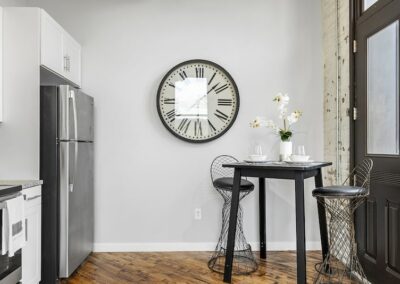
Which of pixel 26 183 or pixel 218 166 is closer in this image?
pixel 26 183

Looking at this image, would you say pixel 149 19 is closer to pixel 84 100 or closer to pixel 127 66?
pixel 127 66

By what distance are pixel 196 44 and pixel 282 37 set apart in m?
0.95

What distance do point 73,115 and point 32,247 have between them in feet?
3.58

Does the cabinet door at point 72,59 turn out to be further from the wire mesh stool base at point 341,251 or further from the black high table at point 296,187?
the wire mesh stool base at point 341,251

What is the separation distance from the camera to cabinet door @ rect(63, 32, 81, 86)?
10.7ft

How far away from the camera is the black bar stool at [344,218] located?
243 cm

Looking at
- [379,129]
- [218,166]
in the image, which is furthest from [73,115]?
[379,129]

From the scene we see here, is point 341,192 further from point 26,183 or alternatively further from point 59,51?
point 59,51

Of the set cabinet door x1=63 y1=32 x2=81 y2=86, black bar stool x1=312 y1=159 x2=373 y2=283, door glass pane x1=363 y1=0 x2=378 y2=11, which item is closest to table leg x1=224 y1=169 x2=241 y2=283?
black bar stool x1=312 y1=159 x2=373 y2=283

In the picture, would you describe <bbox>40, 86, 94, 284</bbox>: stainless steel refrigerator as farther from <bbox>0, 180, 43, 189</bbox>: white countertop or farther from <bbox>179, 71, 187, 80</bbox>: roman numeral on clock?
<bbox>179, 71, 187, 80</bbox>: roman numeral on clock

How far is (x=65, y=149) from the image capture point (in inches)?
111

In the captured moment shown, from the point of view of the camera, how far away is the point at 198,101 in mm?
3760

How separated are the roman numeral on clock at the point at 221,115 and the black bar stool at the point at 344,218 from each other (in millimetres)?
1313

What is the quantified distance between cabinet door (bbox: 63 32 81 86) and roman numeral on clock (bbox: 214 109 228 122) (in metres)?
1.50
